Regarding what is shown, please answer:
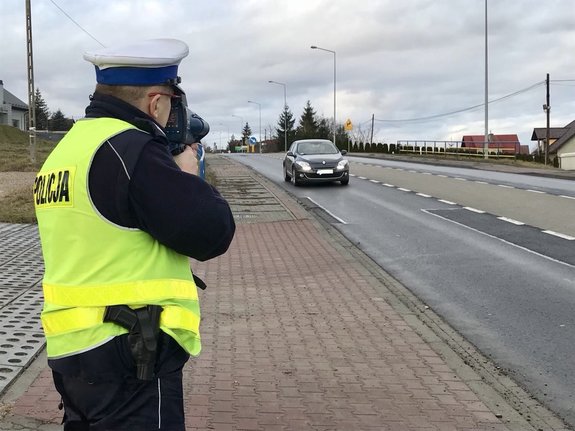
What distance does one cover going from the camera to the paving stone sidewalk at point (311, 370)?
3891 millimetres

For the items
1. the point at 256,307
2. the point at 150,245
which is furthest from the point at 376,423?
the point at 256,307

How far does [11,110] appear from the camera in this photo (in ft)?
250

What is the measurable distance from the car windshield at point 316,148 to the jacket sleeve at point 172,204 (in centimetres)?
2087

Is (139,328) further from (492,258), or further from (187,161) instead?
(492,258)

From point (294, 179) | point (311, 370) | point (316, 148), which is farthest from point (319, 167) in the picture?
point (311, 370)

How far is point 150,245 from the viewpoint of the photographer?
1.92 m

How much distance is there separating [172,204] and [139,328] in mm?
366

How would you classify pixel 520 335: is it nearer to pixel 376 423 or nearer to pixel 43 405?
pixel 376 423

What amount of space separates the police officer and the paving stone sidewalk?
1.93 metres

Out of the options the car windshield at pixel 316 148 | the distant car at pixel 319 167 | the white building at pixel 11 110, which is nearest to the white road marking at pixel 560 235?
the distant car at pixel 319 167

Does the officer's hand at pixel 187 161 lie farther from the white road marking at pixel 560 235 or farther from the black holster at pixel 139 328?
the white road marking at pixel 560 235

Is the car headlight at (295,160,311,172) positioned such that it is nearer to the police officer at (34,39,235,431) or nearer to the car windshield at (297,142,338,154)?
the car windshield at (297,142,338,154)

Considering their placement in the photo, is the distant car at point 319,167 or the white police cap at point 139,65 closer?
the white police cap at point 139,65

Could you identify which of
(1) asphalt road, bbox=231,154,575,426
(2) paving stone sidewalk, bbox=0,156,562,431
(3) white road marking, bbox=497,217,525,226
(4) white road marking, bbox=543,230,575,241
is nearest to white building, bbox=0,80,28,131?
(1) asphalt road, bbox=231,154,575,426
